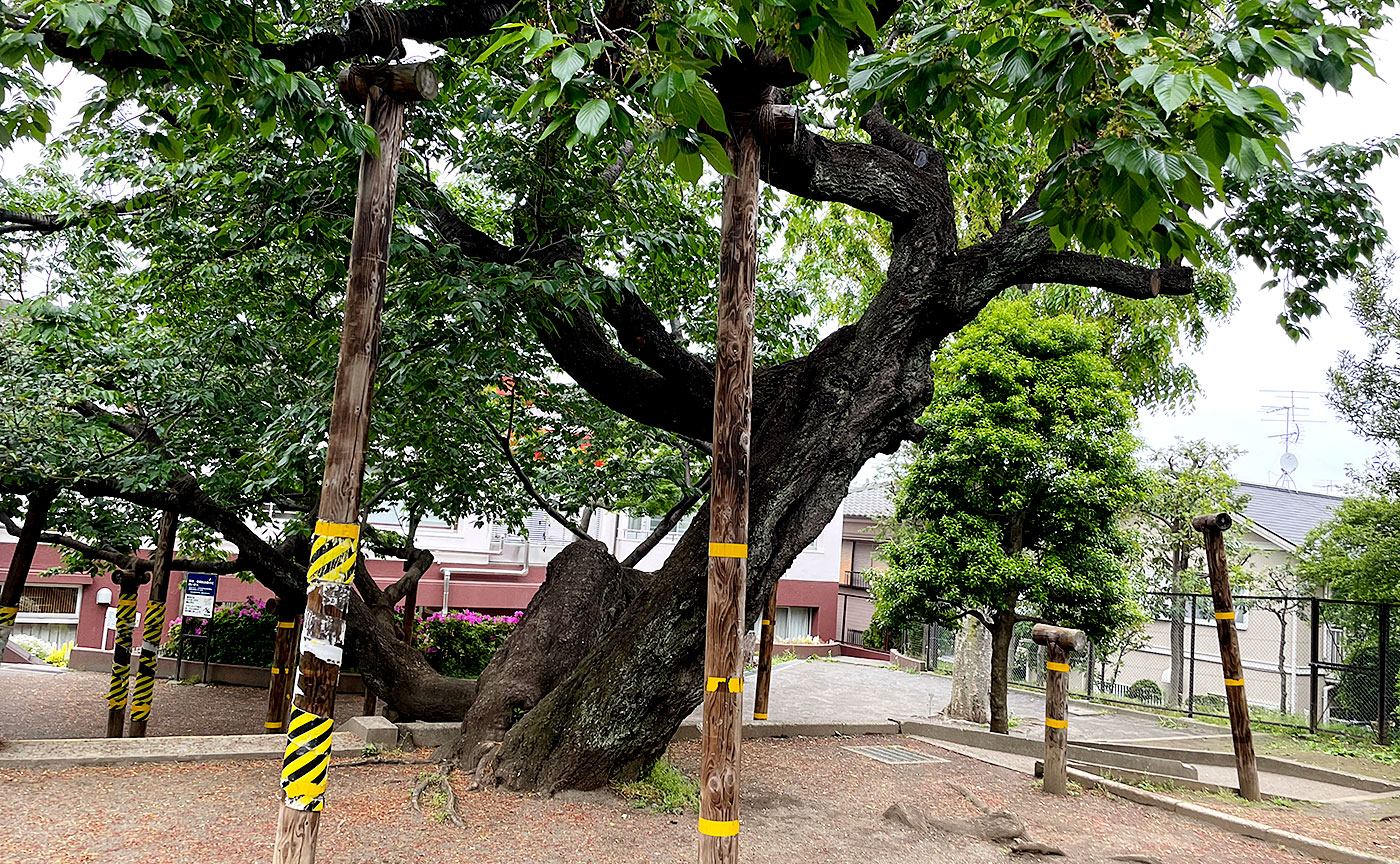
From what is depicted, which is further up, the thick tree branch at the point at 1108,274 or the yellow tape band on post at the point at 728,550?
the thick tree branch at the point at 1108,274

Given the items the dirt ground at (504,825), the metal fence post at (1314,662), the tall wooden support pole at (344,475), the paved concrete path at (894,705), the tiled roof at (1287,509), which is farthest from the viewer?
the tiled roof at (1287,509)

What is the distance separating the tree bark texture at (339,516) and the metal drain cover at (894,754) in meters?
6.88

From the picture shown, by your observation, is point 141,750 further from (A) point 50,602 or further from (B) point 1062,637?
(A) point 50,602

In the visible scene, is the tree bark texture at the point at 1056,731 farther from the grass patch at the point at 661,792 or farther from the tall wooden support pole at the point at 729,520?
the tall wooden support pole at the point at 729,520

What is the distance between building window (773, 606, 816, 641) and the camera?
26.7 m

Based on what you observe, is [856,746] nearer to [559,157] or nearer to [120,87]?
[559,157]

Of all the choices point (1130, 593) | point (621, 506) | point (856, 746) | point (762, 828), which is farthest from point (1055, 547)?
point (762, 828)

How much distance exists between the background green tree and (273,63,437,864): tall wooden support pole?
27.6 ft

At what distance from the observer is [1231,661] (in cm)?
831

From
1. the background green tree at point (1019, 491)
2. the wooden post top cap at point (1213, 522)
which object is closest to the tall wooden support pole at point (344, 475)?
the wooden post top cap at point (1213, 522)

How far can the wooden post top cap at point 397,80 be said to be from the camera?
4707mm

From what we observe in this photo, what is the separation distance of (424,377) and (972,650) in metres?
9.82

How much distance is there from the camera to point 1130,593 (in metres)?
11.2

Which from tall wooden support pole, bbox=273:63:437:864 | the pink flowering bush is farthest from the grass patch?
the pink flowering bush
